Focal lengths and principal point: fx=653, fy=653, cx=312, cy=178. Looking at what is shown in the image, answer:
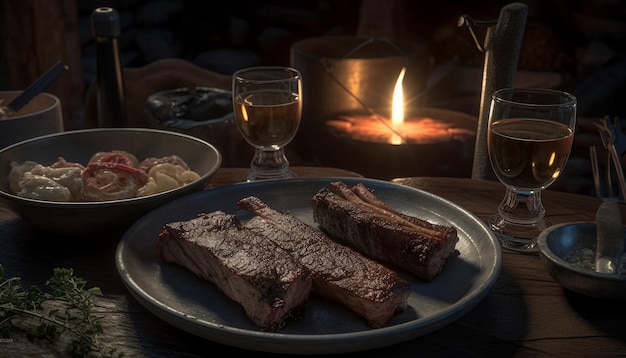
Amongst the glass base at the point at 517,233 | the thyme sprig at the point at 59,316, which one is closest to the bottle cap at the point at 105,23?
the thyme sprig at the point at 59,316

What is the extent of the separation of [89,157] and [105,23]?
0.48m

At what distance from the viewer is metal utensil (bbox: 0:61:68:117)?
2.15 metres

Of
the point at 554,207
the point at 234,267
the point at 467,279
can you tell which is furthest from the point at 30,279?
the point at 554,207

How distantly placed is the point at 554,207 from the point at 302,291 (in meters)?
0.96

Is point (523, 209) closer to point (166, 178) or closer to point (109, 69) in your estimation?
point (166, 178)

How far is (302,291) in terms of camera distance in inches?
51.5

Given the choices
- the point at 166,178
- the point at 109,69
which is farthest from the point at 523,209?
the point at 109,69

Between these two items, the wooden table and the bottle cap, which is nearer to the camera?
the wooden table

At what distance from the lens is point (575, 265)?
1.43 metres

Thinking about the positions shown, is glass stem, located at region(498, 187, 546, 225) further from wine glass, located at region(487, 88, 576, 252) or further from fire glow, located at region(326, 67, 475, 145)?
fire glow, located at region(326, 67, 475, 145)

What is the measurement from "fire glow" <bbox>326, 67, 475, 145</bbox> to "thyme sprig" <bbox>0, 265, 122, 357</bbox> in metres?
1.60

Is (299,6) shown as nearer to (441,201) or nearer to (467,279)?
(441,201)

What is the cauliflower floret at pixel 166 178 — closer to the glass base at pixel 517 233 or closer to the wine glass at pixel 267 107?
the wine glass at pixel 267 107

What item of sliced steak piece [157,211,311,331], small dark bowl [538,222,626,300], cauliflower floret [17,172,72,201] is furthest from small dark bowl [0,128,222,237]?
small dark bowl [538,222,626,300]
